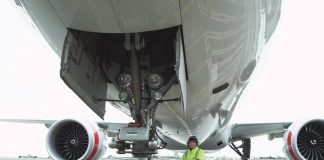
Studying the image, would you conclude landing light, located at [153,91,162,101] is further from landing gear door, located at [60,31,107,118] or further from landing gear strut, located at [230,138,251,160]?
landing gear strut, located at [230,138,251,160]

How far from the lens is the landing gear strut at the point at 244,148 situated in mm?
12438

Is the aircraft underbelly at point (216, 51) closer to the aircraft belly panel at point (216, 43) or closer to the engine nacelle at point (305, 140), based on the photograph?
the aircraft belly panel at point (216, 43)

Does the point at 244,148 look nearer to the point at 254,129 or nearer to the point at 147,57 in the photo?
the point at 254,129

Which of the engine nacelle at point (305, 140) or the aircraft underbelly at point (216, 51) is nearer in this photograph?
the aircraft underbelly at point (216, 51)

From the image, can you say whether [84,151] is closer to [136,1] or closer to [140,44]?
[140,44]

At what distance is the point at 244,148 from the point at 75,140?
359 inches

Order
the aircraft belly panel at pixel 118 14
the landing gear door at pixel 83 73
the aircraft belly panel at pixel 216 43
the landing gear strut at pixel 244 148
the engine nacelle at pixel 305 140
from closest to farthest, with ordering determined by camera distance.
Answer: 1. the aircraft belly panel at pixel 118 14
2. the aircraft belly panel at pixel 216 43
3. the landing gear door at pixel 83 73
4. the engine nacelle at pixel 305 140
5. the landing gear strut at pixel 244 148

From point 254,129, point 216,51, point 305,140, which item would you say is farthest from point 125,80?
point 254,129

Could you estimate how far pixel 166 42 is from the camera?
159 inches

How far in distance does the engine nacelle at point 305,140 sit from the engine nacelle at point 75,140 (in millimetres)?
2429

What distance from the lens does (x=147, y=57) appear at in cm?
402

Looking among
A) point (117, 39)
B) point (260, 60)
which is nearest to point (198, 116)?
point (260, 60)

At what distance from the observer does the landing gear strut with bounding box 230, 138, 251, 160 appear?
12.4 m

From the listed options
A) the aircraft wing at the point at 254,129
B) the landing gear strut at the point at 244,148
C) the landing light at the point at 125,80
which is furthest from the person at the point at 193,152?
the landing gear strut at the point at 244,148
